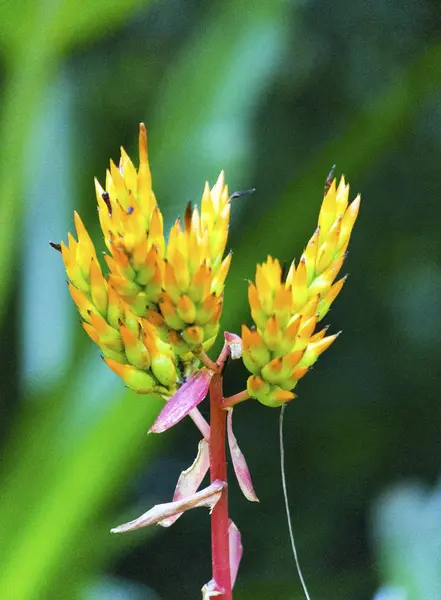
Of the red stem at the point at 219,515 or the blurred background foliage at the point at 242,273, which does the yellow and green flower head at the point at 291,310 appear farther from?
the blurred background foliage at the point at 242,273

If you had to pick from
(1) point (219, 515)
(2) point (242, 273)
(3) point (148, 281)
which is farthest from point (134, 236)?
(2) point (242, 273)

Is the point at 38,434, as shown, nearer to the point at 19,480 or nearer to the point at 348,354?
the point at 19,480

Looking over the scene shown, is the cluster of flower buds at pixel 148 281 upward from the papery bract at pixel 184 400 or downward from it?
upward

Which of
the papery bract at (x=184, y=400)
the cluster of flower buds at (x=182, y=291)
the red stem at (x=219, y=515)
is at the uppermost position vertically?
the cluster of flower buds at (x=182, y=291)

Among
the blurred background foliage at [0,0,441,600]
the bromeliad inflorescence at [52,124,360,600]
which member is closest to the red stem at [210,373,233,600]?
the bromeliad inflorescence at [52,124,360,600]

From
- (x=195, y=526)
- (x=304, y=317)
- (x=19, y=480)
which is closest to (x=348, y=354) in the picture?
(x=195, y=526)

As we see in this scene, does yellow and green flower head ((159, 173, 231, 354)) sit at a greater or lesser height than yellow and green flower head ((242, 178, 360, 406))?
greater

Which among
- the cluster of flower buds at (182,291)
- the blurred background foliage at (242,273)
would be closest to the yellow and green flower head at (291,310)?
the cluster of flower buds at (182,291)

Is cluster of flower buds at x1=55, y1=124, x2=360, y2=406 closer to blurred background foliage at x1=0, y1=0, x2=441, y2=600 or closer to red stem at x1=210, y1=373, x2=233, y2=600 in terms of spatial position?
red stem at x1=210, y1=373, x2=233, y2=600
